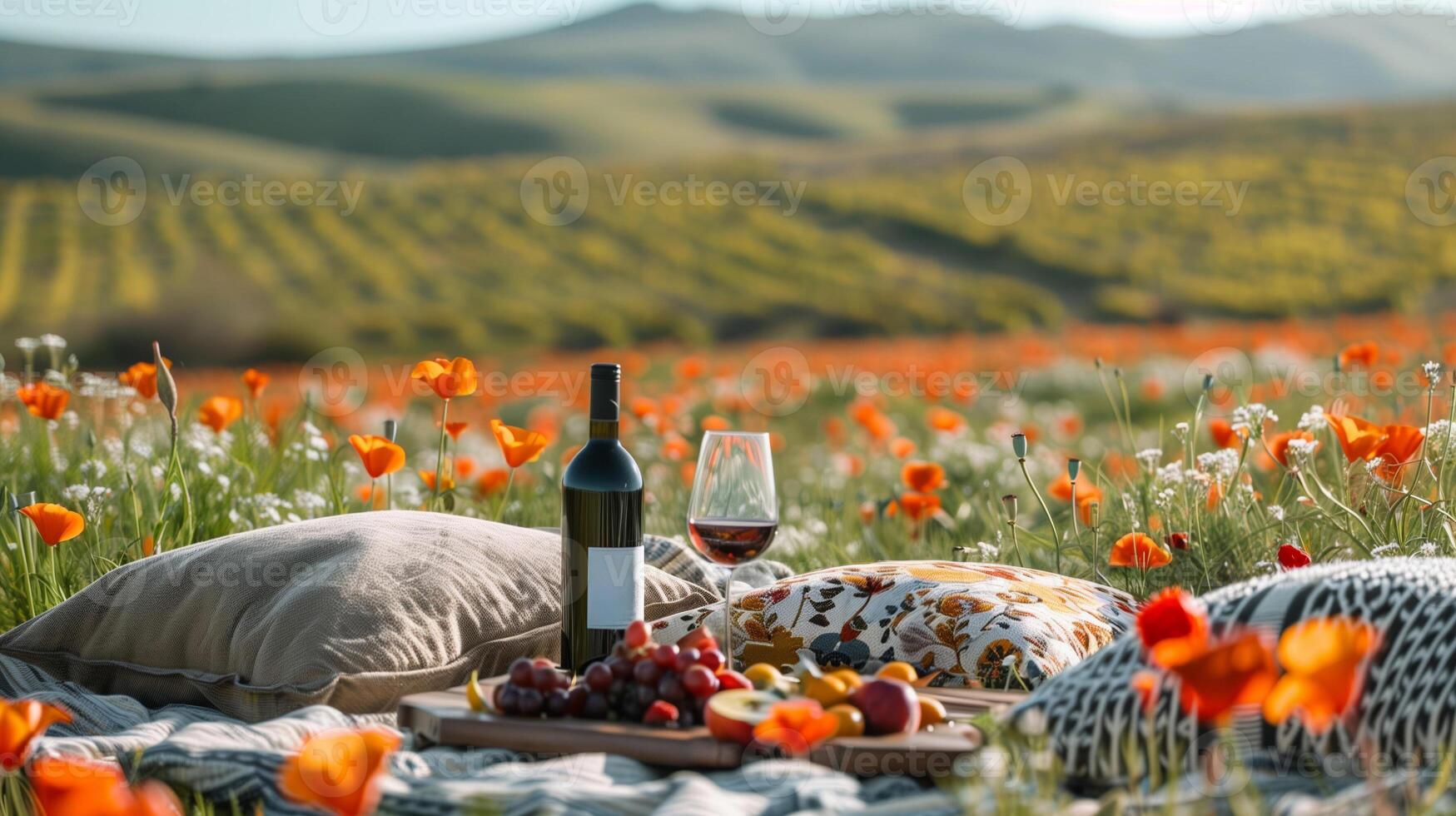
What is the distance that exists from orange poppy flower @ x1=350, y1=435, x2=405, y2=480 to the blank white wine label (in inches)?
29.6

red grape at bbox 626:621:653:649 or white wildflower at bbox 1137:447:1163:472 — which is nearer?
red grape at bbox 626:621:653:649

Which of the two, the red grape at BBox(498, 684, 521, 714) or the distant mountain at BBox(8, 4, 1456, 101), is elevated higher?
the distant mountain at BBox(8, 4, 1456, 101)

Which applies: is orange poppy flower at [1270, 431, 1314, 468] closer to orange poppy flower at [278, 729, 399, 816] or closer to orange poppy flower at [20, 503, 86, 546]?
orange poppy flower at [278, 729, 399, 816]

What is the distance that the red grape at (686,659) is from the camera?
90.2 inches

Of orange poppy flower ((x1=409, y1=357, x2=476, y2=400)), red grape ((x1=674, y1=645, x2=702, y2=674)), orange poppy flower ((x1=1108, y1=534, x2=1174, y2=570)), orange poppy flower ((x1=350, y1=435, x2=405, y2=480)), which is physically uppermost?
orange poppy flower ((x1=409, y1=357, x2=476, y2=400))

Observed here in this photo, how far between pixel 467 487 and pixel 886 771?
325cm

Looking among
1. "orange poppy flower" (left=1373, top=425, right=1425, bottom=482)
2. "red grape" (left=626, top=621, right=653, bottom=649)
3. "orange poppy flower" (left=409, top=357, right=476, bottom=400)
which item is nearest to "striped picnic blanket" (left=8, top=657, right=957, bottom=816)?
"red grape" (left=626, top=621, right=653, bottom=649)

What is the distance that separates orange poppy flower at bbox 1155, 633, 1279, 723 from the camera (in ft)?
4.64

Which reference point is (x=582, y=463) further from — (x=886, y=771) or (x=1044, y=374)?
(x=1044, y=374)

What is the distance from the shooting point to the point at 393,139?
188ft

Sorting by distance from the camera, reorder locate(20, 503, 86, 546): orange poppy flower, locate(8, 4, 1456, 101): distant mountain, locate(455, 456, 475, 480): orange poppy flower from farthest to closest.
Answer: locate(8, 4, 1456, 101): distant mountain → locate(455, 456, 475, 480): orange poppy flower → locate(20, 503, 86, 546): orange poppy flower

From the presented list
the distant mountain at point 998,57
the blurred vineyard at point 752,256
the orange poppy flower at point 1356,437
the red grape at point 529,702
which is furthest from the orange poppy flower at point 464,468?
the distant mountain at point 998,57

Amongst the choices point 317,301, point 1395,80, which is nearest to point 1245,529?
point 317,301

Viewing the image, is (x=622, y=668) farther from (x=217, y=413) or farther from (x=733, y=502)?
(x=217, y=413)
